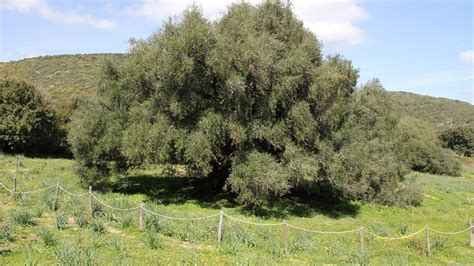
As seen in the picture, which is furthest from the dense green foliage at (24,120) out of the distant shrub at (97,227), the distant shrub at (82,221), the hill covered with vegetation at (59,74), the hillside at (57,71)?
the distant shrub at (97,227)

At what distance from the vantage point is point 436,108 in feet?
541

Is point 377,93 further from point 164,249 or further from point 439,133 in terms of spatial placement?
point 439,133

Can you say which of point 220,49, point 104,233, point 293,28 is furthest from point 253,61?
point 104,233

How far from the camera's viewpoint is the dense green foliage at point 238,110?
2036cm

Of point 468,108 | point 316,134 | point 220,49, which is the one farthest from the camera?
point 468,108

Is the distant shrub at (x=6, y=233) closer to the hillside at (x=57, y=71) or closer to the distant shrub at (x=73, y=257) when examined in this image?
the distant shrub at (x=73, y=257)

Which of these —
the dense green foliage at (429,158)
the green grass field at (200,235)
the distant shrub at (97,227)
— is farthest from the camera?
the dense green foliage at (429,158)

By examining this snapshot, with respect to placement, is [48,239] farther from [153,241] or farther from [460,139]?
[460,139]

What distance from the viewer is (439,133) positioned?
10225cm

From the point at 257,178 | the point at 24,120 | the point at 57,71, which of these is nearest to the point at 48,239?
the point at 257,178

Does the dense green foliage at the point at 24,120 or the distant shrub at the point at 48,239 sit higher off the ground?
the dense green foliage at the point at 24,120

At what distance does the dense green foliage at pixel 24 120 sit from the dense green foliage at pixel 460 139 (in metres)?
88.4

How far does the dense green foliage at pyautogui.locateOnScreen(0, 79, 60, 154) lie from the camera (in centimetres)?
4394

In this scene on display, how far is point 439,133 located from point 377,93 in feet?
252
